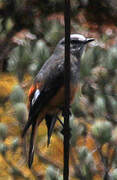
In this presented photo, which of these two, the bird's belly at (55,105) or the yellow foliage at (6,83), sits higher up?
the bird's belly at (55,105)

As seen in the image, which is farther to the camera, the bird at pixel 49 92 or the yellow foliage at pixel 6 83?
the yellow foliage at pixel 6 83

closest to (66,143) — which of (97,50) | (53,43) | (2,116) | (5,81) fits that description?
(97,50)

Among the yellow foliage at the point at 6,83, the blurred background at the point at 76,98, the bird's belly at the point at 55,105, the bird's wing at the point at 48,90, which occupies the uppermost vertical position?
the bird's wing at the point at 48,90

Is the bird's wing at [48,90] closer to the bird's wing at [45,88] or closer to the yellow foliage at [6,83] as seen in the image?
the bird's wing at [45,88]

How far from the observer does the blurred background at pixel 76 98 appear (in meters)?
2.52

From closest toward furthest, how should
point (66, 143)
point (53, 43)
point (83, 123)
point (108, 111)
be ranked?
1. point (66, 143)
2. point (108, 111)
3. point (83, 123)
4. point (53, 43)

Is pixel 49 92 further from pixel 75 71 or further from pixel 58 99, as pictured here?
pixel 75 71

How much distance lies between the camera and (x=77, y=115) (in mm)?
2869

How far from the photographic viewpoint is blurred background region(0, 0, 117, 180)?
99.1 inches

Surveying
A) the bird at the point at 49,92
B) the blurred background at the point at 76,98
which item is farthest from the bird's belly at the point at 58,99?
the blurred background at the point at 76,98

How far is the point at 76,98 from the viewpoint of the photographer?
266 centimetres

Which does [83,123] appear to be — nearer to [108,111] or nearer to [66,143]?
[108,111]

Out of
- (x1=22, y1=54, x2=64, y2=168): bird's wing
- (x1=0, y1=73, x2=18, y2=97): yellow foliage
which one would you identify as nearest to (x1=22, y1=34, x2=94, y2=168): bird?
(x1=22, y1=54, x2=64, y2=168): bird's wing

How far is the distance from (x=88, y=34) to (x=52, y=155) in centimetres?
104
